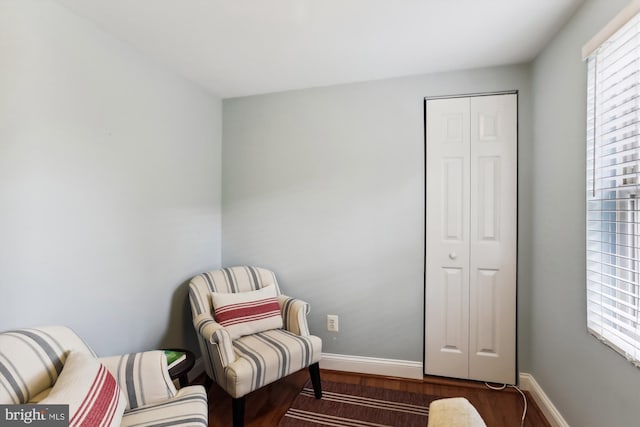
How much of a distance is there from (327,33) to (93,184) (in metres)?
1.57

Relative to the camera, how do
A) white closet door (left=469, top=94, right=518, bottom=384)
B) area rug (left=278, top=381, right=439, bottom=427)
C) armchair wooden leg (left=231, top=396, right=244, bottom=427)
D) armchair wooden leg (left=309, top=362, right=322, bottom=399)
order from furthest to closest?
white closet door (left=469, top=94, right=518, bottom=384) < armchair wooden leg (left=309, top=362, right=322, bottom=399) < area rug (left=278, top=381, right=439, bottom=427) < armchair wooden leg (left=231, top=396, right=244, bottom=427)

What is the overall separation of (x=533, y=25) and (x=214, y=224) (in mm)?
2625

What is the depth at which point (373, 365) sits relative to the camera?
8.41 feet

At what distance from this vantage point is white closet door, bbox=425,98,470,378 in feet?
7.88

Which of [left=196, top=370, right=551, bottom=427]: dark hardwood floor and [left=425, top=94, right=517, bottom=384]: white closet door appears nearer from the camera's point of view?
[left=196, top=370, right=551, bottom=427]: dark hardwood floor

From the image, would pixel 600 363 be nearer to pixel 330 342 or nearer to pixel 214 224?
pixel 330 342

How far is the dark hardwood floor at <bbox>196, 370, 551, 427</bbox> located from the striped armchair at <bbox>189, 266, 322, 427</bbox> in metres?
0.23

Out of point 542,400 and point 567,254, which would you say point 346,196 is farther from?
point 542,400

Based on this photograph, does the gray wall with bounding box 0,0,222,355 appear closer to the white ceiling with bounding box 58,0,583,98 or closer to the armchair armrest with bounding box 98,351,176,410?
the white ceiling with bounding box 58,0,583,98

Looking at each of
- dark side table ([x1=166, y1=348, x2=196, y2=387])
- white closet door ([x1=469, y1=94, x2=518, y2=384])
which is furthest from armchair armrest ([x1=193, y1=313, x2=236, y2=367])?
white closet door ([x1=469, y1=94, x2=518, y2=384])

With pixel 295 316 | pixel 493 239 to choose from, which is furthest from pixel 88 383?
pixel 493 239

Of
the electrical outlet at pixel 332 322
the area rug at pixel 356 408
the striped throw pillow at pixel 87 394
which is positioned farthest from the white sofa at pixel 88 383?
the electrical outlet at pixel 332 322

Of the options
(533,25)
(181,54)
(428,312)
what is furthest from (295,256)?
(533,25)

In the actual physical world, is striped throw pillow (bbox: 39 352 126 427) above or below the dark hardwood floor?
above
